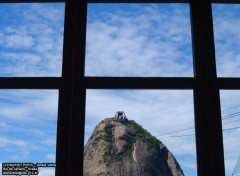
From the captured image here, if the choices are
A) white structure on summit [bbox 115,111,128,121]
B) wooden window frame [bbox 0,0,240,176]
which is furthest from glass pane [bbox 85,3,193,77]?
white structure on summit [bbox 115,111,128,121]

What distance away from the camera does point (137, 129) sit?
299cm

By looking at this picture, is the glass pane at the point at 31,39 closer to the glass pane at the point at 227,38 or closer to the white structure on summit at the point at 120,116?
the white structure on summit at the point at 120,116

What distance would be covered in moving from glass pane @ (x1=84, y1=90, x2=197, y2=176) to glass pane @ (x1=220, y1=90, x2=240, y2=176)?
25cm

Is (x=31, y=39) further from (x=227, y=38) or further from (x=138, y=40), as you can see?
(x=227, y=38)

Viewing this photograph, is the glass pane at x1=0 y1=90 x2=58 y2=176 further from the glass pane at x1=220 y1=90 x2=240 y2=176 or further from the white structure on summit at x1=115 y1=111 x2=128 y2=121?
the glass pane at x1=220 y1=90 x2=240 y2=176

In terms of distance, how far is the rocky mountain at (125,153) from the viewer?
2871 millimetres

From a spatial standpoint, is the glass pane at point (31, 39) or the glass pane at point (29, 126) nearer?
the glass pane at point (29, 126)

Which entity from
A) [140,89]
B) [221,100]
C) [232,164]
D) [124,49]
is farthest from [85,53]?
[232,164]

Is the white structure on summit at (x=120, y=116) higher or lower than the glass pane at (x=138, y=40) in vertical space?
lower

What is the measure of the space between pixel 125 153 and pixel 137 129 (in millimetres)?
217

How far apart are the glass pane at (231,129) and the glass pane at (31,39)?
1361mm

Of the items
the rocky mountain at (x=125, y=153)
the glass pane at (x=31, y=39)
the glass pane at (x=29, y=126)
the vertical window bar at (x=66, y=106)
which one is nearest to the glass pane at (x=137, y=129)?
the rocky mountain at (x=125, y=153)

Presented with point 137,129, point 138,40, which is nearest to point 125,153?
point 137,129

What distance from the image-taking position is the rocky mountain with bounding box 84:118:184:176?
2871 mm
